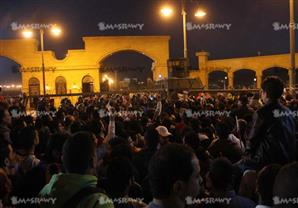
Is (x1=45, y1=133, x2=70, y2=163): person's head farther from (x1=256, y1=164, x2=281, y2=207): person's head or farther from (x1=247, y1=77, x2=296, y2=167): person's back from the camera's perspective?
(x1=256, y1=164, x2=281, y2=207): person's head

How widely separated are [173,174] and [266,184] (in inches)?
61.1

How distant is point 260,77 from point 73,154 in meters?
45.5

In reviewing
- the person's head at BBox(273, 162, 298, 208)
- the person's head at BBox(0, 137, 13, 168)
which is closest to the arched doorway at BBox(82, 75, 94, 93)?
the person's head at BBox(0, 137, 13, 168)

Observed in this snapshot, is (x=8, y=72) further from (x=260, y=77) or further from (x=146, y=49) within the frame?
(x=260, y=77)

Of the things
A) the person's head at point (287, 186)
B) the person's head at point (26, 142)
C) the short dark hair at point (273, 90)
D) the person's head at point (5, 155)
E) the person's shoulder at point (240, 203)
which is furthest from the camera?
the person's head at point (26, 142)

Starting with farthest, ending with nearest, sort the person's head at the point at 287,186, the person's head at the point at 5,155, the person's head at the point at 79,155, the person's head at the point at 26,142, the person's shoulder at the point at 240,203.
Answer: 1. the person's head at the point at 26,142
2. the person's head at the point at 5,155
3. the person's shoulder at the point at 240,203
4. the person's head at the point at 79,155
5. the person's head at the point at 287,186

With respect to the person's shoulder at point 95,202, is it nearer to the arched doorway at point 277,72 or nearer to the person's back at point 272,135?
the person's back at point 272,135

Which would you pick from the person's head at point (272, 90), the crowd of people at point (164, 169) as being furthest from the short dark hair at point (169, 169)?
the person's head at point (272, 90)

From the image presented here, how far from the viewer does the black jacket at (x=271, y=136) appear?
5.50 meters

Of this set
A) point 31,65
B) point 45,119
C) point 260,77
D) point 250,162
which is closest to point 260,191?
point 250,162

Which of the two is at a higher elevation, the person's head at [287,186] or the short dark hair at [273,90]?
the short dark hair at [273,90]

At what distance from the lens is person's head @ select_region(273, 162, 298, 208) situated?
2.91 meters

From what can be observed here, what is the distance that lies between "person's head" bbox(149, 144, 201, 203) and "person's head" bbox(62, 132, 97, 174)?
3.32 ft

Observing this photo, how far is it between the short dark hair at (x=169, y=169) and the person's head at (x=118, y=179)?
170 cm
